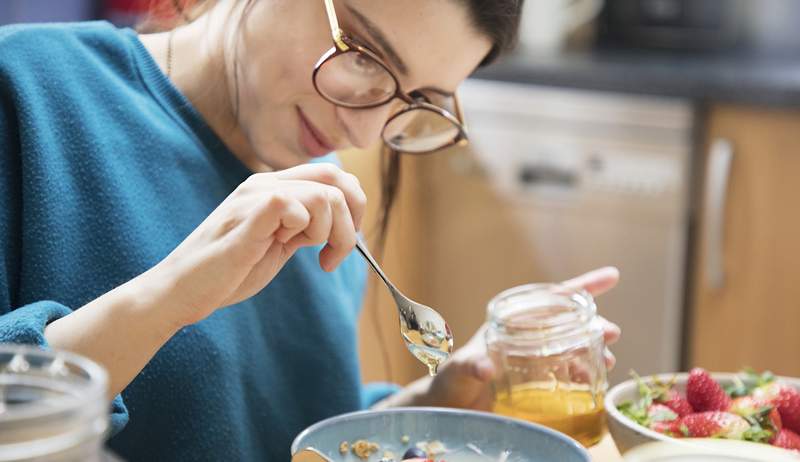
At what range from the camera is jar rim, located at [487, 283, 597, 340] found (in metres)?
1.04

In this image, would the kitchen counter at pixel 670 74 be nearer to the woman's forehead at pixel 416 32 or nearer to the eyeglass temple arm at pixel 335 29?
the woman's forehead at pixel 416 32

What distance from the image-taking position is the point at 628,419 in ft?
3.03

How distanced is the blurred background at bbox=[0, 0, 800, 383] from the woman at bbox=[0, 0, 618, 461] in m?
0.75

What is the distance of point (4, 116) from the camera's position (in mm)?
975

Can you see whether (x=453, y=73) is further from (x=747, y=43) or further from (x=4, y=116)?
(x=747, y=43)

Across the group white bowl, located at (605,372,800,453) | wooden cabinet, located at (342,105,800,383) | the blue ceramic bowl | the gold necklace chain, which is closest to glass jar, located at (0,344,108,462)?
the blue ceramic bowl

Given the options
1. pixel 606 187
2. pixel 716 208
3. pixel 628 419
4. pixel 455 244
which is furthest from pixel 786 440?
pixel 455 244

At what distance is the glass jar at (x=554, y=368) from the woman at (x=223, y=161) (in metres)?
0.07

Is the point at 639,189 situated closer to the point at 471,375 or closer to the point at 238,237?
the point at 471,375

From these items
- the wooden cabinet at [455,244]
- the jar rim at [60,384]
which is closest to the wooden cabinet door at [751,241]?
the wooden cabinet at [455,244]

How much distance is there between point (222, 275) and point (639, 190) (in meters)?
1.65

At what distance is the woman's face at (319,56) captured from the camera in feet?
3.36

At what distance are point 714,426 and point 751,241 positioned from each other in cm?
134

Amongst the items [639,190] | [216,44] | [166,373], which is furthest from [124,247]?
[639,190]
